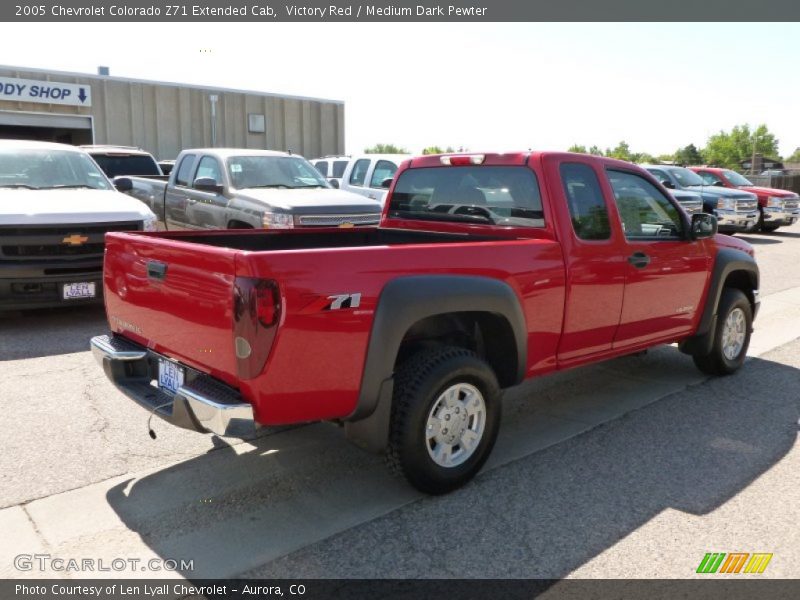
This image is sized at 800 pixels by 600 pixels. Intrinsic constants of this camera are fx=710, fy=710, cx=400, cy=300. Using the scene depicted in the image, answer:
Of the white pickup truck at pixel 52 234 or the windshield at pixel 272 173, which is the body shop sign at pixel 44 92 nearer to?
the windshield at pixel 272 173

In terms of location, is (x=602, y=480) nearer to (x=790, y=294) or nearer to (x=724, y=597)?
(x=724, y=597)

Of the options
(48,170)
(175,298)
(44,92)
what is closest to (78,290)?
(48,170)

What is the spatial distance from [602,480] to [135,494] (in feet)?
8.48

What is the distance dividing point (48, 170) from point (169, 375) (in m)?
6.01

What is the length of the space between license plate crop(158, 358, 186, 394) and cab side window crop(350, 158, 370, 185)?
9.94m

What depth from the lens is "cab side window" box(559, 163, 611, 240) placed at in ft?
15.1

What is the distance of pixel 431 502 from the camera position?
375cm

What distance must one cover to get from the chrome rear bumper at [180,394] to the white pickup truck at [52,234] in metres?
3.49

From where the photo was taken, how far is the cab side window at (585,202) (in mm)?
4605

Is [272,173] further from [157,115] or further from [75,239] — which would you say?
[157,115]

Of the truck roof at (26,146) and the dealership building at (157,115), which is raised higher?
the dealership building at (157,115)

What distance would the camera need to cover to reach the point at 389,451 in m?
3.66

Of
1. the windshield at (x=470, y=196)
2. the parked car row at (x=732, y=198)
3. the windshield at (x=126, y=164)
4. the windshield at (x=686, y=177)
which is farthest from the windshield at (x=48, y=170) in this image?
the windshield at (x=686, y=177)

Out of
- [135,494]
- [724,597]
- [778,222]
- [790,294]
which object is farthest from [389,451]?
[778,222]
